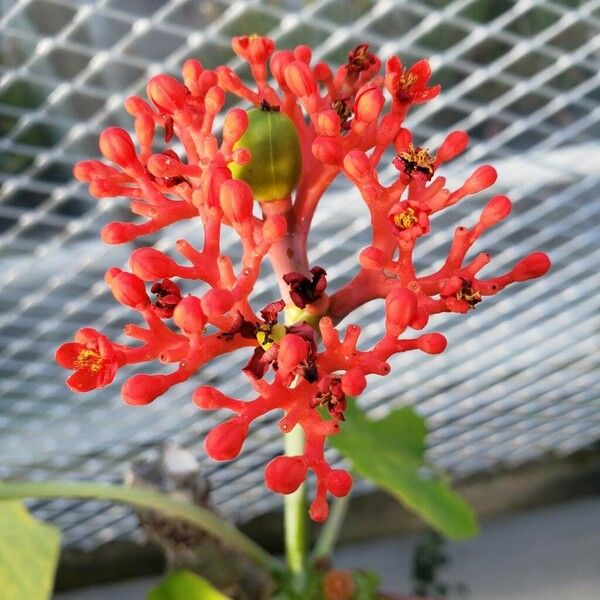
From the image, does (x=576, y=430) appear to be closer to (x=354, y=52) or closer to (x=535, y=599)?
(x=535, y=599)

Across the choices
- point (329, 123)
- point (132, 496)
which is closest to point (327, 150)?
point (329, 123)

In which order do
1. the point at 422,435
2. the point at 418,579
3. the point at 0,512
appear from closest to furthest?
the point at 0,512 < the point at 422,435 < the point at 418,579

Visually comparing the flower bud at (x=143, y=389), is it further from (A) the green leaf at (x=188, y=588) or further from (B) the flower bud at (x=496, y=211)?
(A) the green leaf at (x=188, y=588)

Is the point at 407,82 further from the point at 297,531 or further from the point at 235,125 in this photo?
the point at 297,531

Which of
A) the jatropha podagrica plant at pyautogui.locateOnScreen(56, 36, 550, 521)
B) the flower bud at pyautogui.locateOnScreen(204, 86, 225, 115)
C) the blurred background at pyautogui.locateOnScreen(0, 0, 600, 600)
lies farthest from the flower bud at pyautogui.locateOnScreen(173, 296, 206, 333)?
the blurred background at pyautogui.locateOnScreen(0, 0, 600, 600)

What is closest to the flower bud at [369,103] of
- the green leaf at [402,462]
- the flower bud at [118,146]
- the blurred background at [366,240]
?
the flower bud at [118,146]

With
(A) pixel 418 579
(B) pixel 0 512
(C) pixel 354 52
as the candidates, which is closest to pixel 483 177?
(C) pixel 354 52
